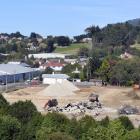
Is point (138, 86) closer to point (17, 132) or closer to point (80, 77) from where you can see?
point (80, 77)

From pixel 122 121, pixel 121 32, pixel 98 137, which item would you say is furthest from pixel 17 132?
pixel 121 32

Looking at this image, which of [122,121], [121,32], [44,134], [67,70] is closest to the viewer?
[44,134]

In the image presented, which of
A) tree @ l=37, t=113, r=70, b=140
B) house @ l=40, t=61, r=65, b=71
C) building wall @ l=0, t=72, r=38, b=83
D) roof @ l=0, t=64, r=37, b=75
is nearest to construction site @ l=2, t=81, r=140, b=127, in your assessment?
building wall @ l=0, t=72, r=38, b=83

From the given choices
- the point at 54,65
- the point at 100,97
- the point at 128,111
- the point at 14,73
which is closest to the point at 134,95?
the point at 100,97

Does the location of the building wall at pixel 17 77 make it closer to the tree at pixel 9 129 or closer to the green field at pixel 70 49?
the tree at pixel 9 129

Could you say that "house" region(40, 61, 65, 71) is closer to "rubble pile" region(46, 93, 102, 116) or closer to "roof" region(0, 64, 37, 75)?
"roof" region(0, 64, 37, 75)
